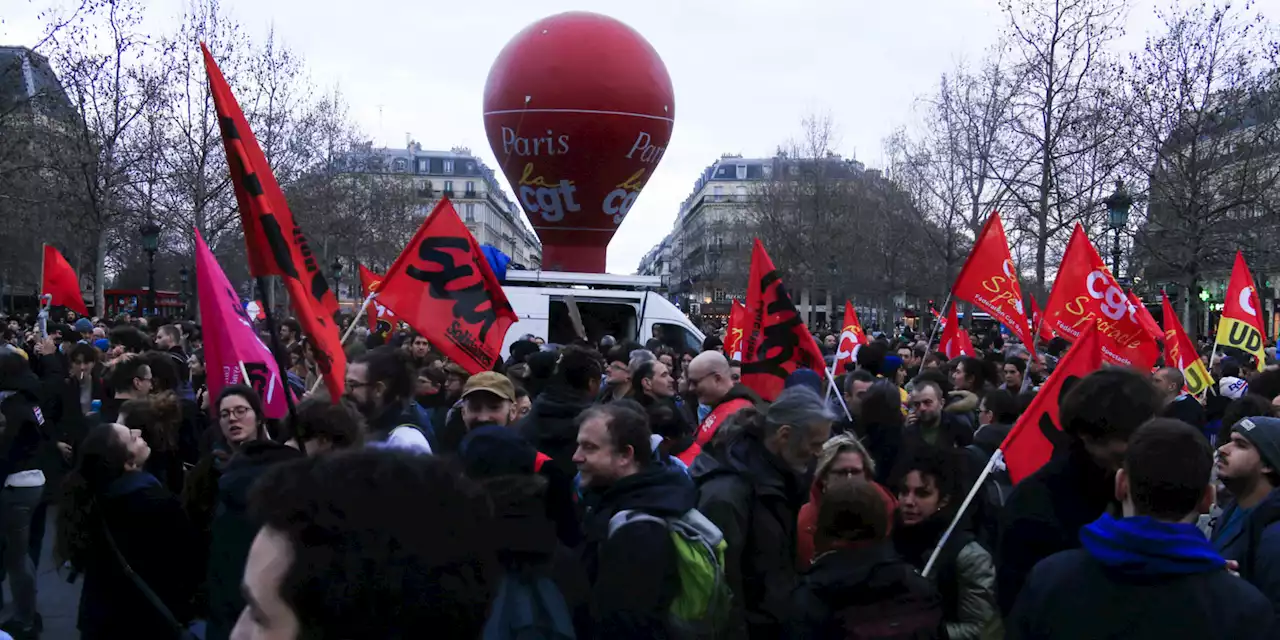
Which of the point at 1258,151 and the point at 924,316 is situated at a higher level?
the point at 1258,151

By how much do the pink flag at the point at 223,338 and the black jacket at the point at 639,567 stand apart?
2.38m

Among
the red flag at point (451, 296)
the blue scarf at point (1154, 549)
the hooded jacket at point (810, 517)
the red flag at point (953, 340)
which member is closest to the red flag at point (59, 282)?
the red flag at point (451, 296)

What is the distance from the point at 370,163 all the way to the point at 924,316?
26.4 m

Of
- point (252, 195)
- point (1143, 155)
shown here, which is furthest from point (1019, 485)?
point (1143, 155)

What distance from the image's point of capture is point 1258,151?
88.1ft

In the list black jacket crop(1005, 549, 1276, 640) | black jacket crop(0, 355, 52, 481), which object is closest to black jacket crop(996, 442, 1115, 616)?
black jacket crop(1005, 549, 1276, 640)

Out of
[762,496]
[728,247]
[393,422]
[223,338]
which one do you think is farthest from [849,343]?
[728,247]

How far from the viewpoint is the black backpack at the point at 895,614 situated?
337 centimetres

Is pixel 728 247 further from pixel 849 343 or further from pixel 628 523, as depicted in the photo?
pixel 628 523

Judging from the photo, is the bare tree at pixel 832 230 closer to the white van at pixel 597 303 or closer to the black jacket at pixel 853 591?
the white van at pixel 597 303

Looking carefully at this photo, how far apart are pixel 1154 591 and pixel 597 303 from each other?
16.3 metres

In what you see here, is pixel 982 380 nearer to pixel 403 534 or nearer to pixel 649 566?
pixel 649 566

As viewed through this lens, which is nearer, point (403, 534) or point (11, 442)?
point (403, 534)

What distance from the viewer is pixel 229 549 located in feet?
13.1
